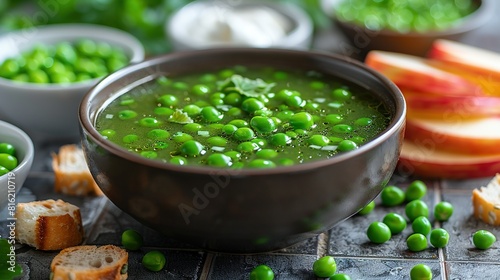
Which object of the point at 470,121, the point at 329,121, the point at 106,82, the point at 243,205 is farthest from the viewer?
the point at 470,121

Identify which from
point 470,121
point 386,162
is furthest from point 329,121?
point 470,121

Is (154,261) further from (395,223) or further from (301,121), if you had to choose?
(395,223)

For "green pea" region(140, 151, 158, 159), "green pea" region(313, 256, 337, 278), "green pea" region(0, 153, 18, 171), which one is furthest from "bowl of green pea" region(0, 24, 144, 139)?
"green pea" region(313, 256, 337, 278)

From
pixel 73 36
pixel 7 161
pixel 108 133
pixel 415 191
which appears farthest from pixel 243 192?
pixel 73 36

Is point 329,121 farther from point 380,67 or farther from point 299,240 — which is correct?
point 380,67

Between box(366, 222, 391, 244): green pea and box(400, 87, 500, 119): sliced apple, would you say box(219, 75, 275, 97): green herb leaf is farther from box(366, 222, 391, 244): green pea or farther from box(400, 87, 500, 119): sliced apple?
box(400, 87, 500, 119): sliced apple

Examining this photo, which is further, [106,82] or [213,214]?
[106,82]

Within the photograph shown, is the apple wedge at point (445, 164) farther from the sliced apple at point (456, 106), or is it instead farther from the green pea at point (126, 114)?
the green pea at point (126, 114)
